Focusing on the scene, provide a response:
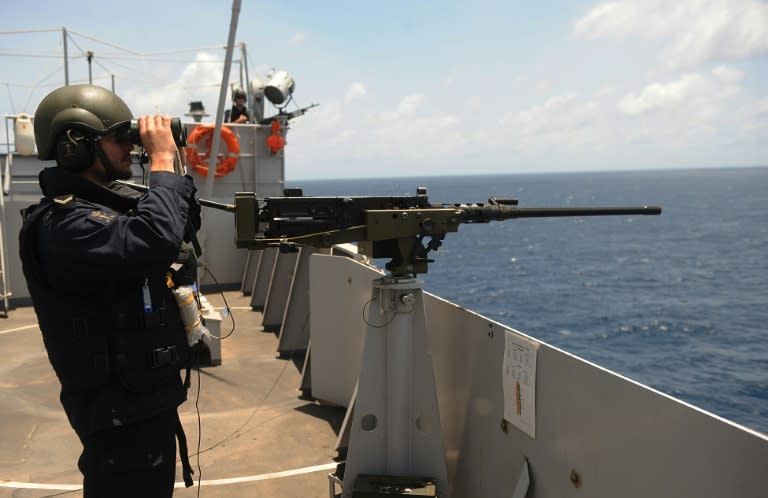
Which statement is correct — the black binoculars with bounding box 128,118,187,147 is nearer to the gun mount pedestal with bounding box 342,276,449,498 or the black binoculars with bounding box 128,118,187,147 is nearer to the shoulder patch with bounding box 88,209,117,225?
the shoulder patch with bounding box 88,209,117,225

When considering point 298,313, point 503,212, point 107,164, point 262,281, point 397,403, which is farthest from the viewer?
point 262,281

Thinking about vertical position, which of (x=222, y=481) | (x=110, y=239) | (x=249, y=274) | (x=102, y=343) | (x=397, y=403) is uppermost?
(x=110, y=239)

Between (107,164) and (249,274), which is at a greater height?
(107,164)

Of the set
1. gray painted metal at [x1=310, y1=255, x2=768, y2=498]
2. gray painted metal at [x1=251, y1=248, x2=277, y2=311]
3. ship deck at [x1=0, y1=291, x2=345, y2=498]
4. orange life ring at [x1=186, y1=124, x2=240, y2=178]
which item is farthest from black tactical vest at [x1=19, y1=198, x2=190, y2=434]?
orange life ring at [x1=186, y1=124, x2=240, y2=178]

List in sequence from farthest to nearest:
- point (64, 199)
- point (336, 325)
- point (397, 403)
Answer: point (336, 325)
point (397, 403)
point (64, 199)

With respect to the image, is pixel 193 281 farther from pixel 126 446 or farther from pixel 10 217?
pixel 10 217

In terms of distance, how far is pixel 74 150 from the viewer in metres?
2.53

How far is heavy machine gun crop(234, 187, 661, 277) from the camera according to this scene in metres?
3.51

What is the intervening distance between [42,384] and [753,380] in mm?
20005

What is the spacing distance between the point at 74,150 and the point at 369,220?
1487 mm

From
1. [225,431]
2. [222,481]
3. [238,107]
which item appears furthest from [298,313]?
[238,107]

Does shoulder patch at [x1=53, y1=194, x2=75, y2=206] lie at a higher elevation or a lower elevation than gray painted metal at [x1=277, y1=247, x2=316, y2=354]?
higher

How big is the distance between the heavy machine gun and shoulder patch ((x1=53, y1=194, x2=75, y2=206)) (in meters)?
1.02

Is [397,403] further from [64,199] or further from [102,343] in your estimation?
[64,199]
